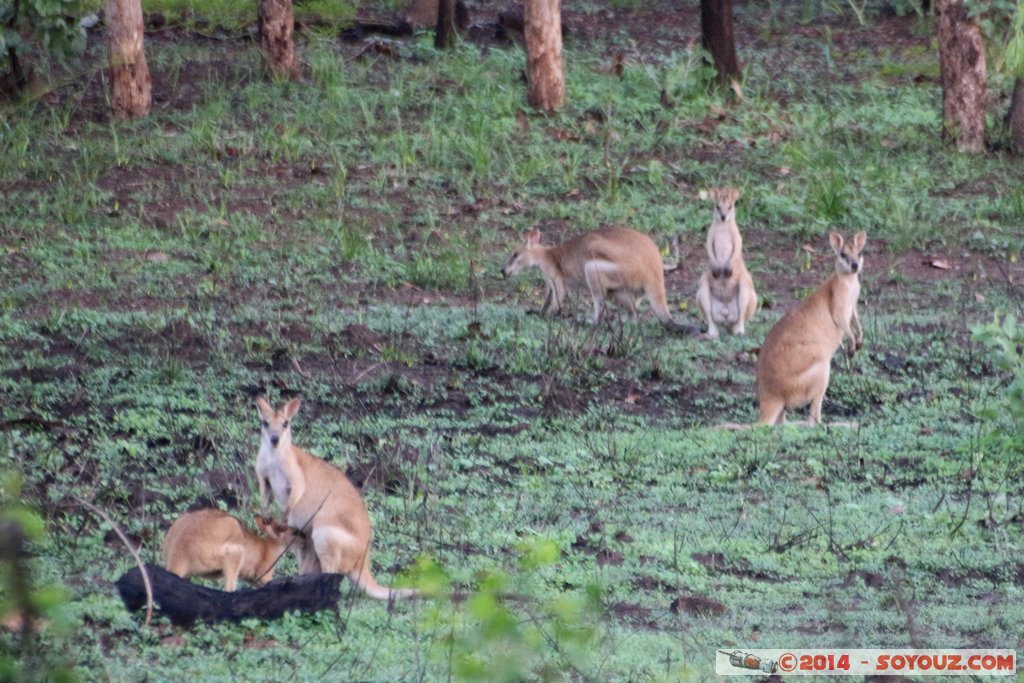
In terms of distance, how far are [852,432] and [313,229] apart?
573cm

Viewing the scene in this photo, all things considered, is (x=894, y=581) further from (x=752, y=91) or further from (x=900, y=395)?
(x=752, y=91)

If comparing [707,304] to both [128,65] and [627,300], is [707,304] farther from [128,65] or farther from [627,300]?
[128,65]

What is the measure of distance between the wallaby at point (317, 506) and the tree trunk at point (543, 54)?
10286mm

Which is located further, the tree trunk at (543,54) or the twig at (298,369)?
the tree trunk at (543,54)

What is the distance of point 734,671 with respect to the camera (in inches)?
170

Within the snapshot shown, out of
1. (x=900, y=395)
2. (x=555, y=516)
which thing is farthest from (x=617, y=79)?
(x=555, y=516)

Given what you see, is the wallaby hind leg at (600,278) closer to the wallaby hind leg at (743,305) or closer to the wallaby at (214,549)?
the wallaby hind leg at (743,305)

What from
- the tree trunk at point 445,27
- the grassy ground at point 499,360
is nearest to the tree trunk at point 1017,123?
the grassy ground at point 499,360

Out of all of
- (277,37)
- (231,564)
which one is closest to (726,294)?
(231,564)

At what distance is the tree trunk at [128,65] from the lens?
14.6m

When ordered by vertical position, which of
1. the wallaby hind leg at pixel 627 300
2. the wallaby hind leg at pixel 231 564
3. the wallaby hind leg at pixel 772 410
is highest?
the wallaby hind leg at pixel 231 564

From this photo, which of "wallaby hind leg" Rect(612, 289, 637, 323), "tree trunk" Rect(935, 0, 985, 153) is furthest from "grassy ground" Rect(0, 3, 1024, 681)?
"tree trunk" Rect(935, 0, 985, 153)

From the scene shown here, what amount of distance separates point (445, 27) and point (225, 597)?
14.1 meters

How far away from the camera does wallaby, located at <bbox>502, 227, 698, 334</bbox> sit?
10781 mm
